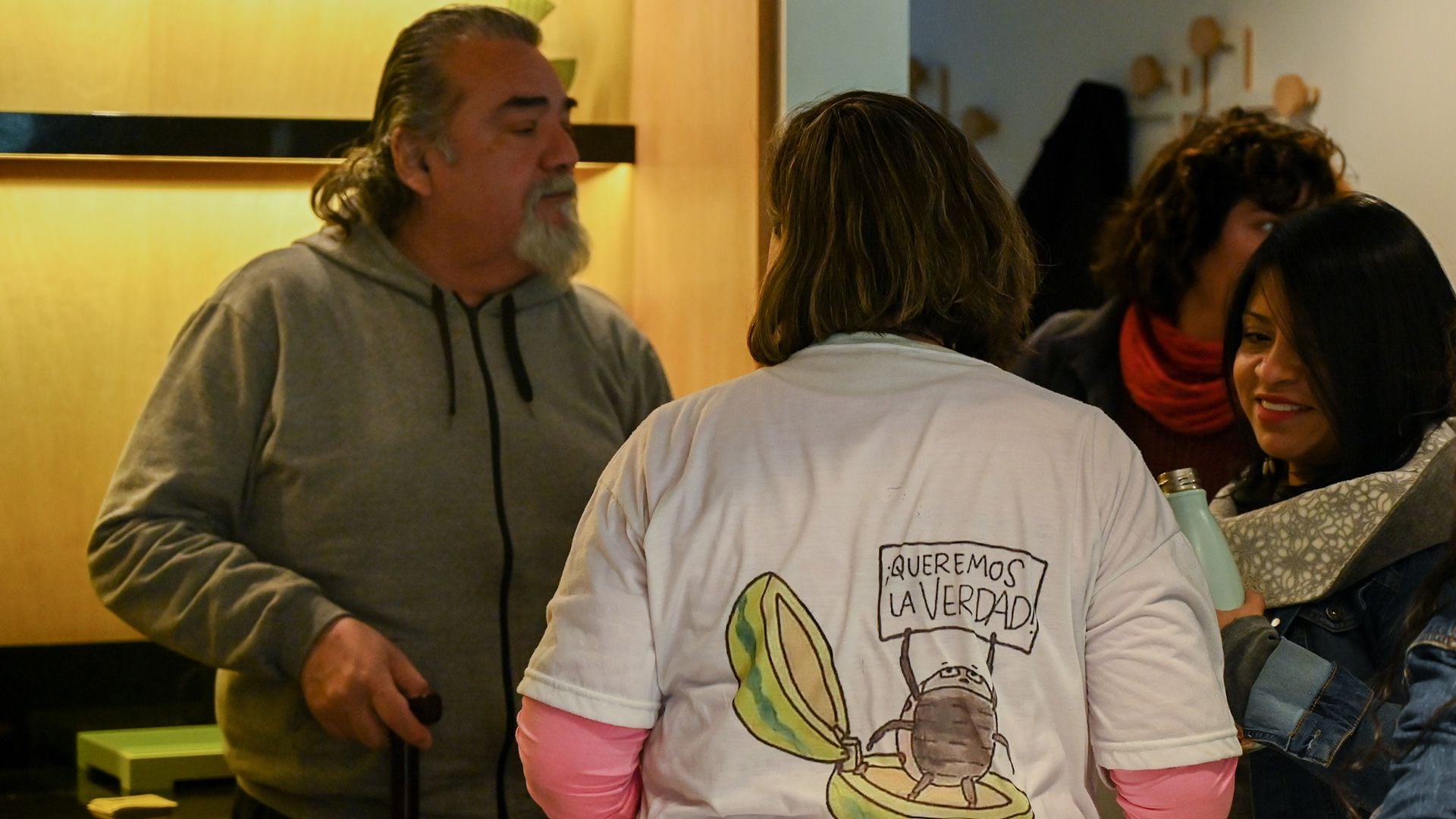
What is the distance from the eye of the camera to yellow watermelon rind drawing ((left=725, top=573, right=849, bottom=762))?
3.59ft

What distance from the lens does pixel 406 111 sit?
2041mm

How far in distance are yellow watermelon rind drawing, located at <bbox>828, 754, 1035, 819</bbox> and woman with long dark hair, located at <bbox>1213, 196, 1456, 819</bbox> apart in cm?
42

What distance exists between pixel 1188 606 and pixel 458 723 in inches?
38.2

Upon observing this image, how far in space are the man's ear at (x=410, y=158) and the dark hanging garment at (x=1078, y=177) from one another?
2214mm

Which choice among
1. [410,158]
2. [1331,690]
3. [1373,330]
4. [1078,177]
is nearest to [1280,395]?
[1373,330]

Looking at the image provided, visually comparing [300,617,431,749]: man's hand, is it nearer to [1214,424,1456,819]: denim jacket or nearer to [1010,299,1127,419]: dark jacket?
[1214,424,1456,819]: denim jacket

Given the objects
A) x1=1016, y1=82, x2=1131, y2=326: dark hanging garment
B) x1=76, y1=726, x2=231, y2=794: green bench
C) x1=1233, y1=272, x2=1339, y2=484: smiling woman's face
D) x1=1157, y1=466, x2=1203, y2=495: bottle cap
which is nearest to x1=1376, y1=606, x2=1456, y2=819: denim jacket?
x1=1157, y1=466, x2=1203, y2=495: bottle cap

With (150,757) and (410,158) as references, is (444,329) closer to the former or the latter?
(410,158)

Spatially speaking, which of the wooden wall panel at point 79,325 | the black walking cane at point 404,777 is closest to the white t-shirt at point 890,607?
the black walking cane at point 404,777

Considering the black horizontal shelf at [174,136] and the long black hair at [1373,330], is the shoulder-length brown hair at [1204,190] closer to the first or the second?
the long black hair at [1373,330]

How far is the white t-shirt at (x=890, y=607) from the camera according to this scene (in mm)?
1096

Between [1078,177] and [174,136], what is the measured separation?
2.41 meters

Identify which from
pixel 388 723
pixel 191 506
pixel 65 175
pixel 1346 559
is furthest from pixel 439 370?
pixel 1346 559

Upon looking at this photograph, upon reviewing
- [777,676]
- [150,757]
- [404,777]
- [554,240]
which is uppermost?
[554,240]
